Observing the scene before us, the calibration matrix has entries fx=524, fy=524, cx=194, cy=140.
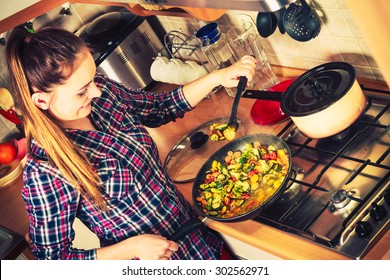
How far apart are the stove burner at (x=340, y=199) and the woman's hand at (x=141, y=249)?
1.46ft

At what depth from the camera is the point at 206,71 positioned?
2053mm

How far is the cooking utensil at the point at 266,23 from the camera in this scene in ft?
5.44

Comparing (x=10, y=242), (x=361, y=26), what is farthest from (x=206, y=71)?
(x=361, y=26)

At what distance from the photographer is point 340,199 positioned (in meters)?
1.30

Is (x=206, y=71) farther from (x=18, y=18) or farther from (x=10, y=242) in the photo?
(x=10, y=242)

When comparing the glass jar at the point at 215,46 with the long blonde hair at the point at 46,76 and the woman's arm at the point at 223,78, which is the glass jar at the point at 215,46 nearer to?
the woman's arm at the point at 223,78

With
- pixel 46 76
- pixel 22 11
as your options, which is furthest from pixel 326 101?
pixel 22 11

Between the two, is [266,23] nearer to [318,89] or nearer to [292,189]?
[318,89]

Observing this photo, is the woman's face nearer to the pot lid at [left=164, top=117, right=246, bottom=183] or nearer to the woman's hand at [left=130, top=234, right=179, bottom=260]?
the woman's hand at [left=130, top=234, right=179, bottom=260]

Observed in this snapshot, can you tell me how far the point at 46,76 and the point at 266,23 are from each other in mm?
744

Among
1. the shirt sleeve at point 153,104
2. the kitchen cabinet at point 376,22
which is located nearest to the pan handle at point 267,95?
the shirt sleeve at point 153,104

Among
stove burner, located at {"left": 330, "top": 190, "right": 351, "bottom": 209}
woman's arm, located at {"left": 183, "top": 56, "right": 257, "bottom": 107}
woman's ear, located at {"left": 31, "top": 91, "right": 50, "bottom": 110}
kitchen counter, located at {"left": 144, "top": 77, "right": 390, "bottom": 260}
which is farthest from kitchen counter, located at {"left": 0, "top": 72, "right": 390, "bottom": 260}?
woman's ear, located at {"left": 31, "top": 91, "right": 50, "bottom": 110}

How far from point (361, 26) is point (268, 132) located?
0.97m

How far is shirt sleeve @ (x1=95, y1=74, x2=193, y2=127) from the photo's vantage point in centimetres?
169
